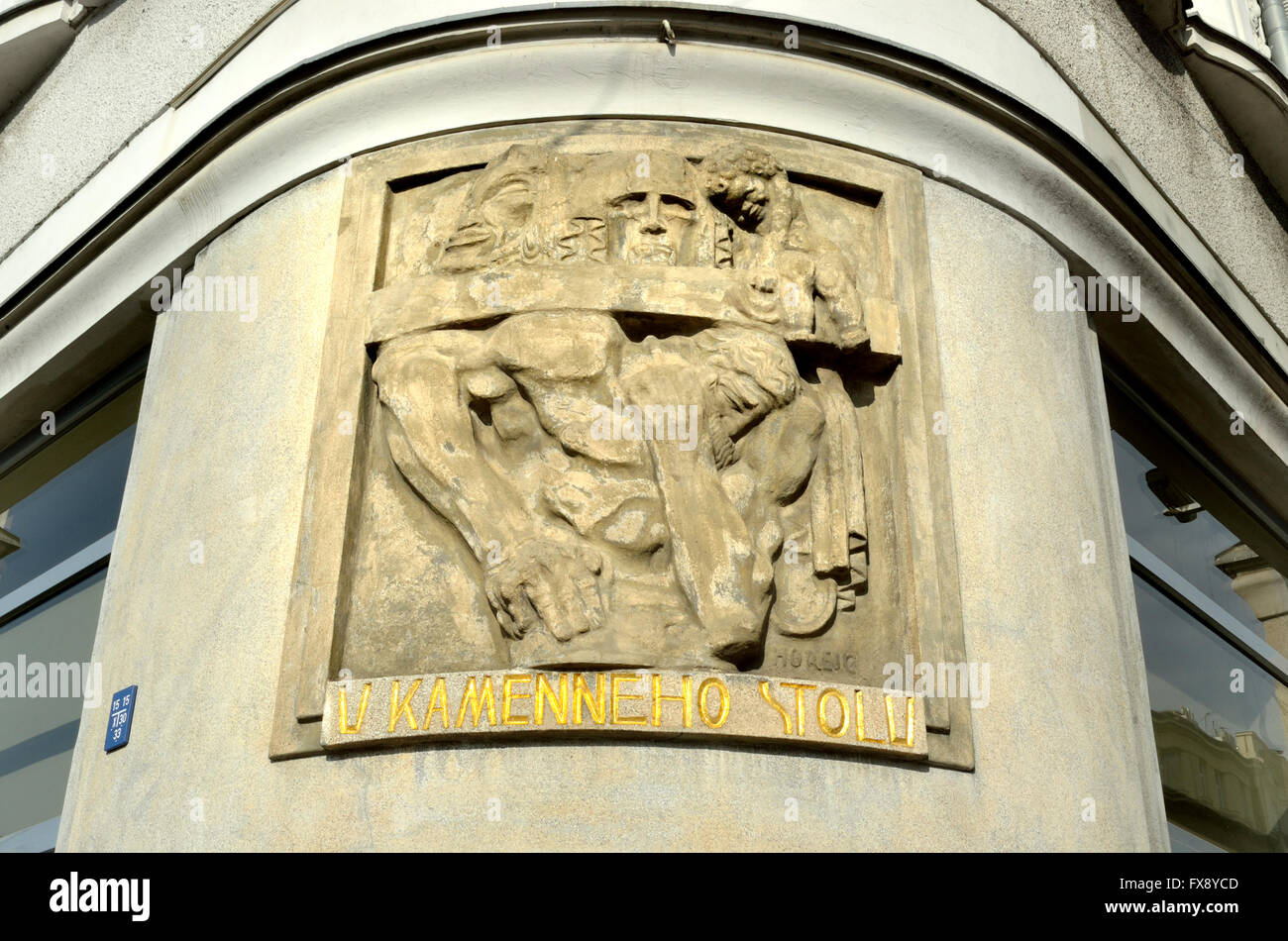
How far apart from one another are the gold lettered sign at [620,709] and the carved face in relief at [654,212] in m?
1.59

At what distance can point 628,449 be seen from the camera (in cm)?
520

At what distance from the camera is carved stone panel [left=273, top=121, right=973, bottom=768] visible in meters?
4.89

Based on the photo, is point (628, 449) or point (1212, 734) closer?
point (628, 449)

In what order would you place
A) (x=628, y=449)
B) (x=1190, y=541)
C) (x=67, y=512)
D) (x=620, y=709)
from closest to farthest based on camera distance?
(x=620, y=709) < (x=628, y=449) < (x=67, y=512) < (x=1190, y=541)

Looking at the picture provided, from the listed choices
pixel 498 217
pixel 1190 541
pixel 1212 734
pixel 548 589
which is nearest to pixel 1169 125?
pixel 1190 541

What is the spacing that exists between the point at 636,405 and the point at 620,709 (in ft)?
3.54

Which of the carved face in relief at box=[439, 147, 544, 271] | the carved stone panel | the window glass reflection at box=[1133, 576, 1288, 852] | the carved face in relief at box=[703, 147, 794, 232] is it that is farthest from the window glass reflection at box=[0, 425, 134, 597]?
the window glass reflection at box=[1133, 576, 1288, 852]

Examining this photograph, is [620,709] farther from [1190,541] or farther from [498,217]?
[1190,541]

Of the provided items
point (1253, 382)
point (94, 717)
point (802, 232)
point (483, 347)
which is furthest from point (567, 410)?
point (1253, 382)

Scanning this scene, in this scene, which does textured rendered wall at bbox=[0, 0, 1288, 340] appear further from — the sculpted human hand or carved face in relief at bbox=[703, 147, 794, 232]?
the sculpted human hand

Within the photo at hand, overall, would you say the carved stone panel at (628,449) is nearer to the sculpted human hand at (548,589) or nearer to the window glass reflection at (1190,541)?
the sculpted human hand at (548,589)

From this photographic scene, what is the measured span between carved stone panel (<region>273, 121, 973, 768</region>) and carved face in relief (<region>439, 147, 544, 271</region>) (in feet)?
0.03

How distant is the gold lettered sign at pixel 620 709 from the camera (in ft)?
15.4

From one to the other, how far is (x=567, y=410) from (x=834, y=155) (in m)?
1.62
